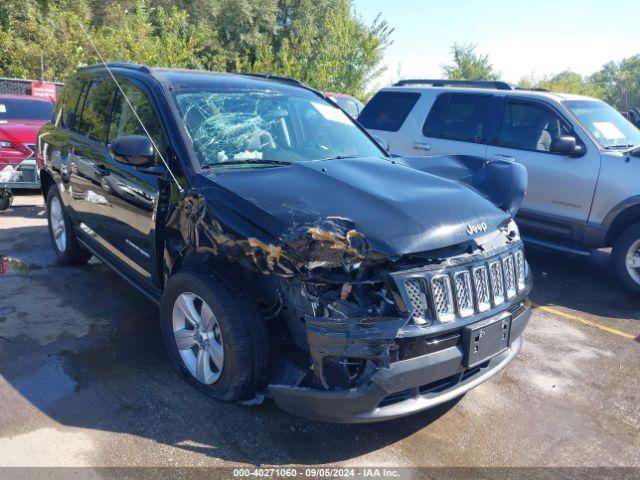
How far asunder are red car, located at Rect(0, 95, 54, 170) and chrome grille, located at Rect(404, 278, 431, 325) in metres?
7.81

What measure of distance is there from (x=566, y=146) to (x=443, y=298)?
3.97 metres

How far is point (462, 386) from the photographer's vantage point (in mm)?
2955

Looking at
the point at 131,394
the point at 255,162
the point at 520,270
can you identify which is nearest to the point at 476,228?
the point at 520,270

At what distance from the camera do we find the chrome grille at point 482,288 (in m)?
2.96

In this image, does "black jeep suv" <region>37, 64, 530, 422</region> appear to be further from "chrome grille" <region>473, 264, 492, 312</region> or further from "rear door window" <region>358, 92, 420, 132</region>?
"rear door window" <region>358, 92, 420, 132</region>

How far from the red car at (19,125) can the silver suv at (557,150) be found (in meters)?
5.71

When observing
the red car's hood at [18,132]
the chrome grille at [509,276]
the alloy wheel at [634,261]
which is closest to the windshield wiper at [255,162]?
the chrome grille at [509,276]

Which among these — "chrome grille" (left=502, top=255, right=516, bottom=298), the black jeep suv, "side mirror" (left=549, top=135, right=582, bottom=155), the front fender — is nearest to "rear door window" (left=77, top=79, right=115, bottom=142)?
the black jeep suv

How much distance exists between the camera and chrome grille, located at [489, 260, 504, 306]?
3059mm

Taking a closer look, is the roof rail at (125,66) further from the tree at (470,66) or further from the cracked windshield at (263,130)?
the tree at (470,66)

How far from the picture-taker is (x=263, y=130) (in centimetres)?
400

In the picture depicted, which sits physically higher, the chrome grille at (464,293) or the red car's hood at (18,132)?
the chrome grille at (464,293)

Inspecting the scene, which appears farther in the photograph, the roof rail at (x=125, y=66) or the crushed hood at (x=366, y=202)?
the roof rail at (x=125, y=66)

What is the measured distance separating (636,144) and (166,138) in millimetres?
5302
